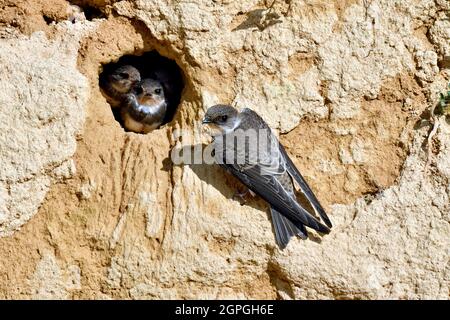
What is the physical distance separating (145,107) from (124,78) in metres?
0.22

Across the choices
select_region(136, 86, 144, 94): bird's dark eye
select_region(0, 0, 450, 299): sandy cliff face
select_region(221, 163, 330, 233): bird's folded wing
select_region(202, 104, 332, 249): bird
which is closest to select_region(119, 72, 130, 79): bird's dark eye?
select_region(136, 86, 144, 94): bird's dark eye

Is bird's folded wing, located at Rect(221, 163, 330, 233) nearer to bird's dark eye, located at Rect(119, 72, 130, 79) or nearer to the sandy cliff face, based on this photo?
the sandy cliff face

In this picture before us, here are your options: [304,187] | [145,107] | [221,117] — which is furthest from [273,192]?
[145,107]

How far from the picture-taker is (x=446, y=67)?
4766mm

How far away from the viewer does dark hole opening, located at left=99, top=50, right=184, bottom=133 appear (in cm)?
553

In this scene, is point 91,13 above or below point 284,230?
above

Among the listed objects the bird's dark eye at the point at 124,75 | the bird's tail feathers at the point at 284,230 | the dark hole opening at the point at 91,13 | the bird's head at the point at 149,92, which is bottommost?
the bird's tail feathers at the point at 284,230

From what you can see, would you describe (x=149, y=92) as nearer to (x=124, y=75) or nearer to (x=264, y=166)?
(x=124, y=75)

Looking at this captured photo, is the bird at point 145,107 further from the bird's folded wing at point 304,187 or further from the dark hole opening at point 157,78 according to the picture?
the bird's folded wing at point 304,187

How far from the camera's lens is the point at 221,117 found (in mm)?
4684

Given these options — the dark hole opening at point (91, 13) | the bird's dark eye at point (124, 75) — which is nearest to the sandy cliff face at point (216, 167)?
the dark hole opening at point (91, 13)

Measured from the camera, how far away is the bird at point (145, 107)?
18.0ft

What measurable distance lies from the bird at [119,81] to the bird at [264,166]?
88 centimetres

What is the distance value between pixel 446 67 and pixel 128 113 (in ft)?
6.41
